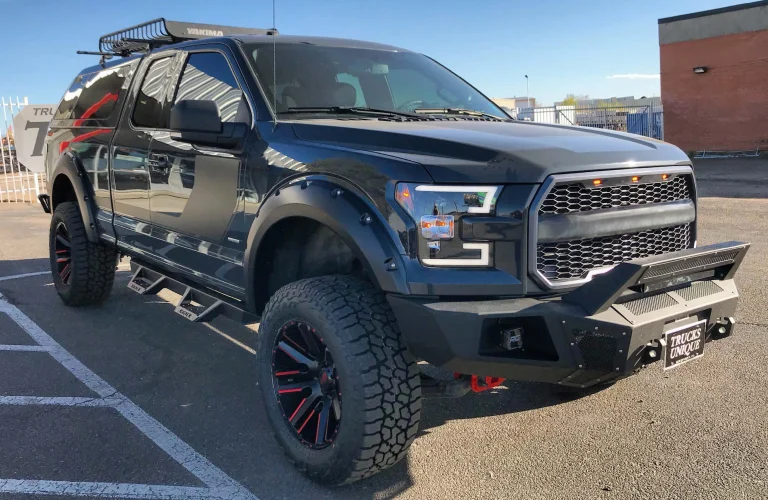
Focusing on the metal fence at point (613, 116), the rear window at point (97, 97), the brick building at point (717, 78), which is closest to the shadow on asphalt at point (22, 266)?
the rear window at point (97, 97)

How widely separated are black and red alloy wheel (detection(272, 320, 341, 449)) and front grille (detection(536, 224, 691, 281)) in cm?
103

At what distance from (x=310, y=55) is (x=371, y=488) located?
2506 mm

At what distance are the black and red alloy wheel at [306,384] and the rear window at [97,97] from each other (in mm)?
2890

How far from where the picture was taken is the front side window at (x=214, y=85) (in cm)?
386

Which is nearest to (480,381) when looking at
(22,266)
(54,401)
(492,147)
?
(492,147)

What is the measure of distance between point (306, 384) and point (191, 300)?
1611mm

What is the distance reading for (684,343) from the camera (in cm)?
294

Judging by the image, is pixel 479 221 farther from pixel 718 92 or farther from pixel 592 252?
pixel 718 92

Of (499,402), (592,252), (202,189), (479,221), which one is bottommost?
(499,402)

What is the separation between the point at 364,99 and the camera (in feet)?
13.4

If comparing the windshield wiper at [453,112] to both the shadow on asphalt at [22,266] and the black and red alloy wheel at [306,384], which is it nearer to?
the black and red alloy wheel at [306,384]

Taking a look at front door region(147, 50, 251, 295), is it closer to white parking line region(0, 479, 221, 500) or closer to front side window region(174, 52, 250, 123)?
front side window region(174, 52, 250, 123)

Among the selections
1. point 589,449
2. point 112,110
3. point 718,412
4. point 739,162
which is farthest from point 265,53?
point 739,162

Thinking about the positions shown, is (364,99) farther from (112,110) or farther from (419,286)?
(112,110)
